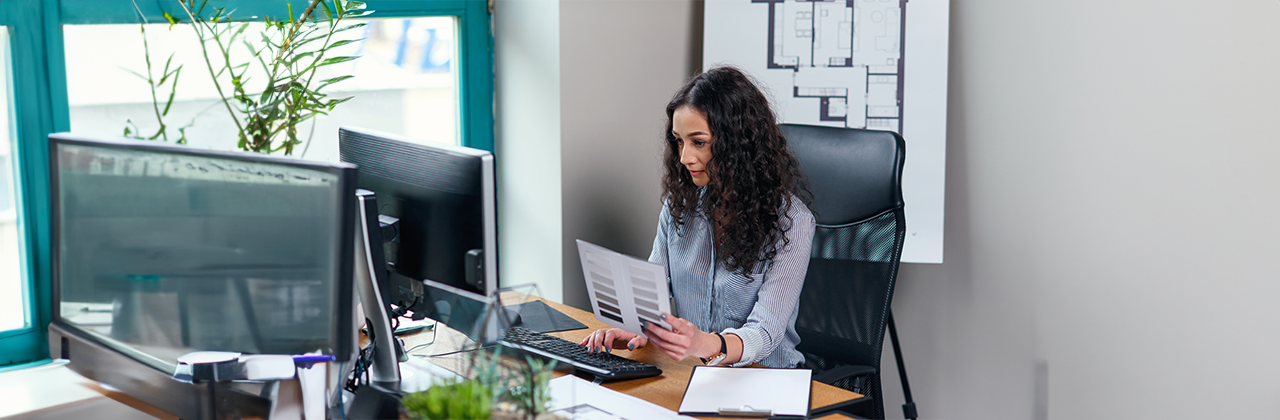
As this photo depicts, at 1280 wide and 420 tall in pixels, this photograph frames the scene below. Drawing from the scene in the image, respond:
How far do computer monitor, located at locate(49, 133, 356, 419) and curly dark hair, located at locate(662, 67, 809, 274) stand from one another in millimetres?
856

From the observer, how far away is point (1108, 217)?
2160mm

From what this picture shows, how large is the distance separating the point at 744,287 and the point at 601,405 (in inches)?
20.3

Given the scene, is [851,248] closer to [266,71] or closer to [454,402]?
[454,402]

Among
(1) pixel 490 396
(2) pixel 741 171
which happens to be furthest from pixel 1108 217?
(1) pixel 490 396

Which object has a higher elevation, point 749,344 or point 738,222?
point 738,222

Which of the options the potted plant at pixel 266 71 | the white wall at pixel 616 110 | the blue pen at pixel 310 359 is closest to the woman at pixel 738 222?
the white wall at pixel 616 110

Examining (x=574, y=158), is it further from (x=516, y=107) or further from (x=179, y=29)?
(x=179, y=29)

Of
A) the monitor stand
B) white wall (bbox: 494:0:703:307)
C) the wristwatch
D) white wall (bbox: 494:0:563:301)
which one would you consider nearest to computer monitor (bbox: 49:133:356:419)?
the monitor stand

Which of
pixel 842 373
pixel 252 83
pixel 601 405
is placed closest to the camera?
pixel 601 405

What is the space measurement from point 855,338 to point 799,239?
286 millimetres

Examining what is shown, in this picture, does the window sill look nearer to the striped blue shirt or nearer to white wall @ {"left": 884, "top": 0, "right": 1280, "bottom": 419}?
the striped blue shirt

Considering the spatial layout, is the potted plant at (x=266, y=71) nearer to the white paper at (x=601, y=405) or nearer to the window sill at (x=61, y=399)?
the window sill at (x=61, y=399)

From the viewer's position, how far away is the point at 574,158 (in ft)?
7.82

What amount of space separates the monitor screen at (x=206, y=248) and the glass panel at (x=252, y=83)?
51 centimetres
